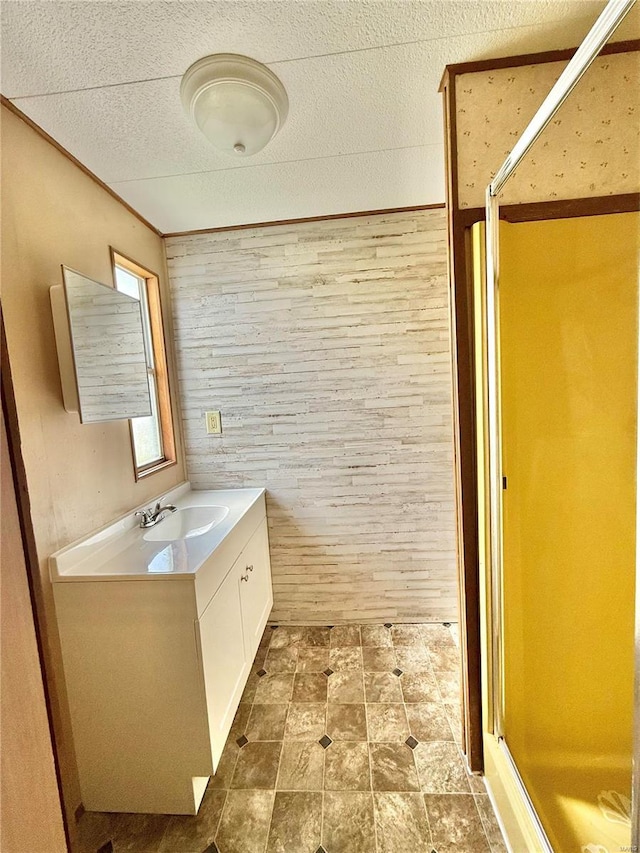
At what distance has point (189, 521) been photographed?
190 cm

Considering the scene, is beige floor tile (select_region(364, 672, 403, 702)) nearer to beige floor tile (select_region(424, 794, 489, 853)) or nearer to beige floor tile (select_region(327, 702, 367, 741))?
beige floor tile (select_region(327, 702, 367, 741))

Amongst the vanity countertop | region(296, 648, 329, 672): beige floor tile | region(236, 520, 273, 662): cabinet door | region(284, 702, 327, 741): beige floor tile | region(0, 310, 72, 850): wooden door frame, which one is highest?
region(0, 310, 72, 850): wooden door frame

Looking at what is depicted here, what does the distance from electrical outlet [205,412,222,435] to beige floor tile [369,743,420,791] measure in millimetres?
1728

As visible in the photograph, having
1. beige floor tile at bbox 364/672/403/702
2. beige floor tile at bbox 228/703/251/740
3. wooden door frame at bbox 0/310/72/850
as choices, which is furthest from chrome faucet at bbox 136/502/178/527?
beige floor tile at bbox 364/672/403/702

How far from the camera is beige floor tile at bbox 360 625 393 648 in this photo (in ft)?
6.80

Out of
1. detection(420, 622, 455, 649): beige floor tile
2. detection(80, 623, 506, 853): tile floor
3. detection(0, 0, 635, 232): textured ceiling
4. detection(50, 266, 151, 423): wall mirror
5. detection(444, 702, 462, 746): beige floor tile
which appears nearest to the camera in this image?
detection(0, 0, 635, 232): textured ceiling

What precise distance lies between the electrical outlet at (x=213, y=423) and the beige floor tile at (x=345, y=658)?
146cm

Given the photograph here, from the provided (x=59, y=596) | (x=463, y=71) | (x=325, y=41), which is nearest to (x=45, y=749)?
(x=59, y=596)

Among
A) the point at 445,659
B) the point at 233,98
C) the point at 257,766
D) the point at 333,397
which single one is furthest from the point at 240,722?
the point at 233,98

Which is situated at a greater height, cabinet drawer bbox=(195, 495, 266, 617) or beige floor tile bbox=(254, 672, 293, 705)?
cabinet drawer bbox=(195, 495, 266, 617)

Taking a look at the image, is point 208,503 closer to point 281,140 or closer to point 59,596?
point 59,596

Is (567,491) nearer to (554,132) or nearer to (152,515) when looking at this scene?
(554,132)

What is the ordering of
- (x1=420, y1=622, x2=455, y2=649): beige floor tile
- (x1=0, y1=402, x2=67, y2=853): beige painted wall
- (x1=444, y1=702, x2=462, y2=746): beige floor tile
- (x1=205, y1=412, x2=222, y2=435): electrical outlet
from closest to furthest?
(x1=0, y1=402, x2=67, y2=853): beige painted wall < (x1=444, y1=702, x2=462, y2=746): beige floor tile < (x1=420, y1=622, x2=455, y2=649): beige floor tile < (x1=205, y1=412, x2=222, y2=435): electrical outlet

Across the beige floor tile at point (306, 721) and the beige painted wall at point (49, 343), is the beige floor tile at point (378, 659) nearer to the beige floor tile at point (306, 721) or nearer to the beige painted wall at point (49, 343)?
the beige floor tile at point (306, 721)
